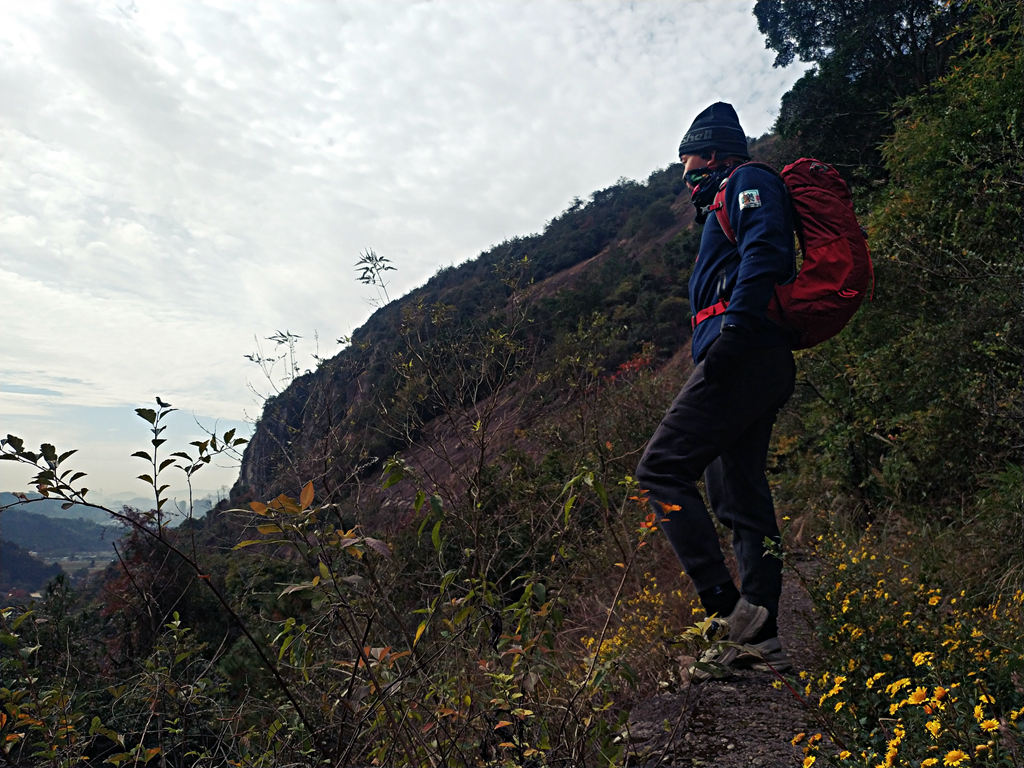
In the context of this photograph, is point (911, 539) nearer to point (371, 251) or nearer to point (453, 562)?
point (371, 251)

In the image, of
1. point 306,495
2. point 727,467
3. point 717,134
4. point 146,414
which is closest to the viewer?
point 306,495

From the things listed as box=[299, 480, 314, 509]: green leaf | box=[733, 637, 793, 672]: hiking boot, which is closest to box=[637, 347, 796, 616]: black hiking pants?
box=[733, 637, 793, 672]: hiking boot

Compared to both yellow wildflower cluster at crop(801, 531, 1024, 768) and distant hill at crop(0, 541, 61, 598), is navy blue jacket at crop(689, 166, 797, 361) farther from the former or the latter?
distant hill at crop(0, 541, 61, 598)

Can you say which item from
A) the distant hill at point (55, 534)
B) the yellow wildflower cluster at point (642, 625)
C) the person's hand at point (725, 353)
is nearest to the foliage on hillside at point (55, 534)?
the distant hill at point (55, 534)

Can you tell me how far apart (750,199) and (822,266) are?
34 cm

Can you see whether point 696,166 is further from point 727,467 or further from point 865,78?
point 865,78

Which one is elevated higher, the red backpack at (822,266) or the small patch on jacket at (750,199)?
the small patch on jacket at (750,199)

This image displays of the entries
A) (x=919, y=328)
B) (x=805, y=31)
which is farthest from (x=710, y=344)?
(x=805, y=31)

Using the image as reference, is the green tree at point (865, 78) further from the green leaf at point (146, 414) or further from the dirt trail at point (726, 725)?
the green leaf at point (146, 414)

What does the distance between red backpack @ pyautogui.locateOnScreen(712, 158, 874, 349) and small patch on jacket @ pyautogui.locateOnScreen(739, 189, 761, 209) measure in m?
0.11

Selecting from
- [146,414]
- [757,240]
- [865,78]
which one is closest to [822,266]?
[757,240]

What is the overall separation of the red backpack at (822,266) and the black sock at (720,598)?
0.93 meters

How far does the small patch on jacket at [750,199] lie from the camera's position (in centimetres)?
230

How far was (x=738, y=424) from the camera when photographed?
7.65 feet
